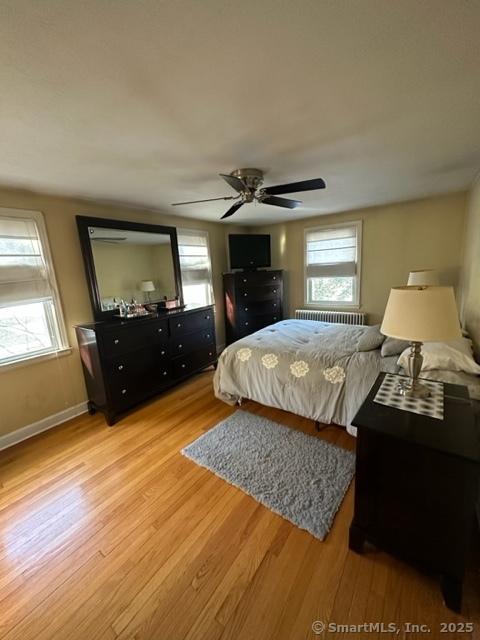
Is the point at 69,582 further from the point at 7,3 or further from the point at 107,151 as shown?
the point at 107,151

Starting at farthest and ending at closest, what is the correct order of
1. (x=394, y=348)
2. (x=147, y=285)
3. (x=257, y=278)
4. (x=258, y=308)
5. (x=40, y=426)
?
(x=258, y=308) → (x=257, y=278) → (x=147, y=285) → (x=40, y=426) → (x=394, y=348)

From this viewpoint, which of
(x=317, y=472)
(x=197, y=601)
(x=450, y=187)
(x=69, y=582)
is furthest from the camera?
(x=450, y=187)

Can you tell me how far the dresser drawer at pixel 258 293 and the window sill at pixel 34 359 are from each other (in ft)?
8.28

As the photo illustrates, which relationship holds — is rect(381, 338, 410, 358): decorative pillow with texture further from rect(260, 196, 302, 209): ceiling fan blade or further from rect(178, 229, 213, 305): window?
rect(178, 229, 213, 305): window

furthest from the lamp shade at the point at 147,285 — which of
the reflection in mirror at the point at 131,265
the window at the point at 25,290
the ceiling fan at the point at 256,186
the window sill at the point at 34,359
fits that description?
the ceiling fan at the point at 256,186

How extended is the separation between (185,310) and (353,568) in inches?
113

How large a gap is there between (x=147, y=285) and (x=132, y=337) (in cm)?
91

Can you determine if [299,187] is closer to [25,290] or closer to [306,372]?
[306,372]

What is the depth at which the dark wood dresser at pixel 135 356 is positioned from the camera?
8.72 feet

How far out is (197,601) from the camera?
123 centimetres

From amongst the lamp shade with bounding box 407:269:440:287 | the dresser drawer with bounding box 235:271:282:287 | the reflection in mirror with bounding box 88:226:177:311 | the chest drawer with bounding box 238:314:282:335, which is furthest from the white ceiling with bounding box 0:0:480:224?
the chest drawer with bounding box 238:314:282:335

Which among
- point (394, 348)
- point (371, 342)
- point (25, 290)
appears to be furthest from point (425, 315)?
point (25, 290)

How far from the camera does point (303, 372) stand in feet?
7.84

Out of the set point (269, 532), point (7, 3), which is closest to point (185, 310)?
point (269, 532)
